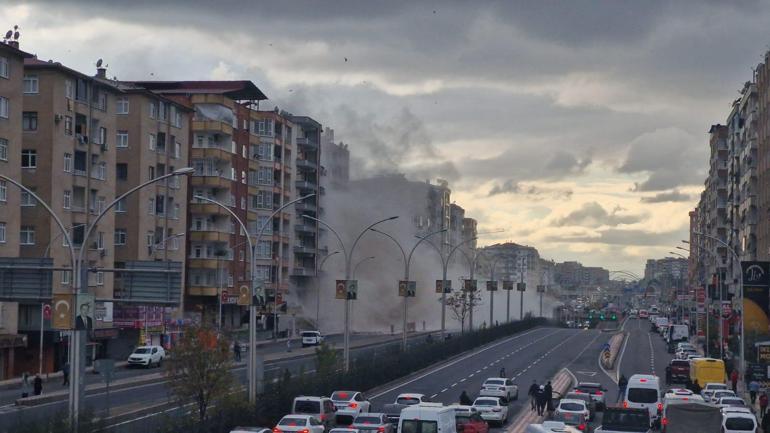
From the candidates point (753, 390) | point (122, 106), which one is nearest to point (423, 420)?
point (753, 390)

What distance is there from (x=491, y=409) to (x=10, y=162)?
31664 millimetres

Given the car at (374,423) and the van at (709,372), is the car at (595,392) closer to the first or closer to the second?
the van at (709,372)

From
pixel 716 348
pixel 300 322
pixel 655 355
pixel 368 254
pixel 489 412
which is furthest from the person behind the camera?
pixel 368 254

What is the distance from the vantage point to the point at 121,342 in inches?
3344

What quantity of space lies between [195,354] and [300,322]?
90345mm

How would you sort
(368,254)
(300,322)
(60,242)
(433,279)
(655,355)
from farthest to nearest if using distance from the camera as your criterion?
(433,279) → (368,254) → (300,322) → (655,355) → (60,242)

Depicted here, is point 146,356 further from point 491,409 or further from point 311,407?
point 311,407

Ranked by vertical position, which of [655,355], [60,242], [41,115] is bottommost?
[655,355]

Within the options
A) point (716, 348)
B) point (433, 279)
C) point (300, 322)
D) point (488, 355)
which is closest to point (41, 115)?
point (488, 355)

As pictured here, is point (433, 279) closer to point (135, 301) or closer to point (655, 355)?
point (655, 355)

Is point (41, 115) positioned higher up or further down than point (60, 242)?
Answer: higher up

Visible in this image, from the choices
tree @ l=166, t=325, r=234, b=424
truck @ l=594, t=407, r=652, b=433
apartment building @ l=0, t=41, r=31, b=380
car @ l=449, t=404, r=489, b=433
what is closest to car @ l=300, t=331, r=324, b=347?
apartment building @ l=0, t=41, r=31, b=380

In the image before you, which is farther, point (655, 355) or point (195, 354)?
point (655, 355)

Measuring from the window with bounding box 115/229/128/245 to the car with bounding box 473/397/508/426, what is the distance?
4466 cm
